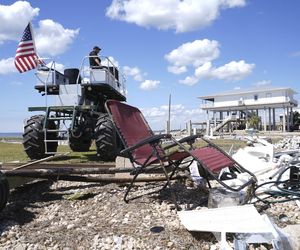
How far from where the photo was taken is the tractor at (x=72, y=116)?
28.8 feet

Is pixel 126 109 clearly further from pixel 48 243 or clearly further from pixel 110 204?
pixel 48 243

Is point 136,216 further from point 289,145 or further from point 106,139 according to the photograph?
point 289,145

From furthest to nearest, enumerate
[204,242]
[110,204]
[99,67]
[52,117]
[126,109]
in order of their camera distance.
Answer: [99,67] < [52,117] < [126,109] < [110,204] < [204,242]

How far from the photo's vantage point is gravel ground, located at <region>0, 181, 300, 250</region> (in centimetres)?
341

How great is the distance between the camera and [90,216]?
4.19m

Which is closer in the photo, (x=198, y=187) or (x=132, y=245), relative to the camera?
(x=132, y=245)

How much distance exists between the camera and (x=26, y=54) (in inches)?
431

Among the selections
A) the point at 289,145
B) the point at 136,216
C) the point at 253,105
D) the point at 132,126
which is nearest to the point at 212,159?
the point at 136,216

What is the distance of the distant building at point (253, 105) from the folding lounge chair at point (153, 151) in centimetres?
4491

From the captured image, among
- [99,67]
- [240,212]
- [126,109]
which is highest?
[99,67]

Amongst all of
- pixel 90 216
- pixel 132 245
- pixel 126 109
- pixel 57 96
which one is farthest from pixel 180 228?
pixel 57 96

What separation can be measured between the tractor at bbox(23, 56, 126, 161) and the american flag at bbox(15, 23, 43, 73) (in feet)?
0.86

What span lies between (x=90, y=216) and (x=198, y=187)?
1.63m

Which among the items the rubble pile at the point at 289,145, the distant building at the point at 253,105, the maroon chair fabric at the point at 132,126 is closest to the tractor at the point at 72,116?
the maroon chair fabric at the point at 132,126
